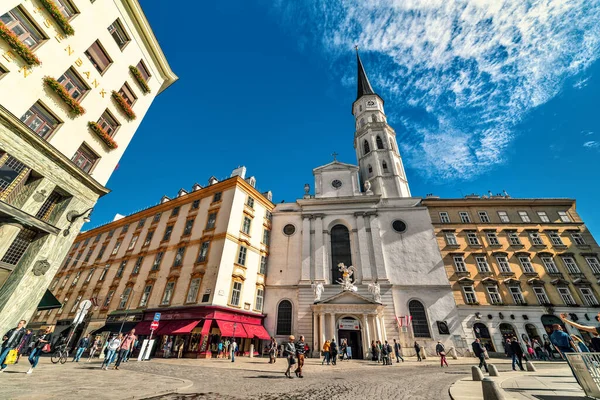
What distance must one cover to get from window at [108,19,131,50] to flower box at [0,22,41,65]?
6.04m

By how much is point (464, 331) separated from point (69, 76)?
35496mm

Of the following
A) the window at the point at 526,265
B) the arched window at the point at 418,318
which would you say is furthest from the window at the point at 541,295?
the arched window at the point at 418,318

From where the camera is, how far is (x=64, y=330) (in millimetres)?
27484

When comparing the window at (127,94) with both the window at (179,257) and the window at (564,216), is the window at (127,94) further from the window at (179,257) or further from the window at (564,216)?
the window at (564,216)

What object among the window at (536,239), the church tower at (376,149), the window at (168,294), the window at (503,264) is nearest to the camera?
the window at (168,294)

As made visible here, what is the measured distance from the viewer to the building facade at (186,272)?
21.3 meters

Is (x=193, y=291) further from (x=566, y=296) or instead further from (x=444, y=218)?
(x=566, y=296)

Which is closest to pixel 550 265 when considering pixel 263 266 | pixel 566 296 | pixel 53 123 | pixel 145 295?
pixel 566 296

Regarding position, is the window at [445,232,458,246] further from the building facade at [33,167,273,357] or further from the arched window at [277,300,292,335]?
the building facade at [33,167,273,357]

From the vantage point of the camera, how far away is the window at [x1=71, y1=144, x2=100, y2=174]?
47.9 feet

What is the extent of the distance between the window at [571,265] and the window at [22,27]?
4441 centimetres

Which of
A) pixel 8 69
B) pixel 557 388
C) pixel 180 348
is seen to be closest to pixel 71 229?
pixel 8 69

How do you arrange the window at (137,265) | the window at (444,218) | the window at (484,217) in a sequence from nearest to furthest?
1. the window at (137,265)
2. the window at (484,217)
3. the window at (444,218)

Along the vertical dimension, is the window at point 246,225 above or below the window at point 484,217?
below
